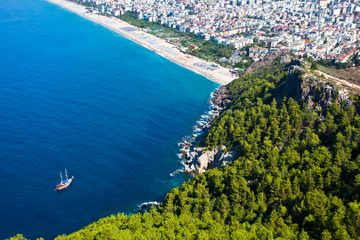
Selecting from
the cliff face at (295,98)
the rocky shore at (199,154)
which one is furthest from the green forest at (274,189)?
the rocky shore at (199,154)

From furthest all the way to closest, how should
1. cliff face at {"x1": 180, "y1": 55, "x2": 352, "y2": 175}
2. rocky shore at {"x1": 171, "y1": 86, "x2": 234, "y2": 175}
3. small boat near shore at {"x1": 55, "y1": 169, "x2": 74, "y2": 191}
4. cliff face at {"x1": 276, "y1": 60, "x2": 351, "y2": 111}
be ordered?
rocky shore at {"x1": 171, "y1": 86, "x2": 234, "y2": 175}, cliff face at {"x1": 180, "y1": 55, "x2": 352, "y2": 175}, cliff face at {"x1": 276, "y1": 60, "x2": 351, "y2": 111}, small boat near shore at {"x1": 55, "y1": 169, "x2": 74, "y2": 191}

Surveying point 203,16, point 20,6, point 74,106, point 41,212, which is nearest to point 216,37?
point 203,16

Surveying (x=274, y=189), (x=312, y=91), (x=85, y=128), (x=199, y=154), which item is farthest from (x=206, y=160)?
(x=85, y=128)

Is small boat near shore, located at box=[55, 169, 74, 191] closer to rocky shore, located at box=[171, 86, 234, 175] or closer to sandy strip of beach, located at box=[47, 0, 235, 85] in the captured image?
rocky shore, located at box=[171, 86, 234, 175]

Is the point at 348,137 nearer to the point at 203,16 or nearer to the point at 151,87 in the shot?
the point at 151,87

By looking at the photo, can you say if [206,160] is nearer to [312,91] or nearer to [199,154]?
[199,154]

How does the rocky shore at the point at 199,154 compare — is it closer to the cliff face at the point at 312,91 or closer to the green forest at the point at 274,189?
the green forest at the point at 274,189

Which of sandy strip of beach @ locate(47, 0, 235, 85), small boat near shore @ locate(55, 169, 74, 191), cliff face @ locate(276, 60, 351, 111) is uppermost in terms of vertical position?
cliff face @ locate(276, 60, 351, 111)

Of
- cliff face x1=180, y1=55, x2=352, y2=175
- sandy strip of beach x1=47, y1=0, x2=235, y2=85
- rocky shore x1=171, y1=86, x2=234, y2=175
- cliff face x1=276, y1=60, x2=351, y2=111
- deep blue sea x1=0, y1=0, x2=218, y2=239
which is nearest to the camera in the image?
deep blue sea x1=0, y1=0, x2=218, y2=239

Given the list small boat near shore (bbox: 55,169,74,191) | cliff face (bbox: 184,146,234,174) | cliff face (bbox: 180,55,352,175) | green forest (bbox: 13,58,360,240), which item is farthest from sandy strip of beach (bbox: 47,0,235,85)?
small boat near shore (bbox: 55,169,74,191)
